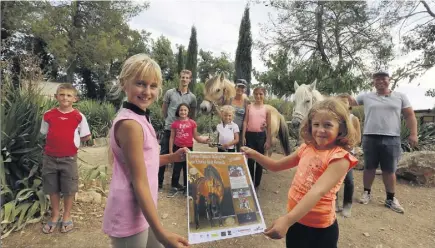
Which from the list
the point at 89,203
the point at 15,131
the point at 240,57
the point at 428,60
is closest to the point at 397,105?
the point at 89,203

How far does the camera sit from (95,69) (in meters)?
22.4

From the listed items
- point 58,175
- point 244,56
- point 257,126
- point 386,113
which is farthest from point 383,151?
point 244,56

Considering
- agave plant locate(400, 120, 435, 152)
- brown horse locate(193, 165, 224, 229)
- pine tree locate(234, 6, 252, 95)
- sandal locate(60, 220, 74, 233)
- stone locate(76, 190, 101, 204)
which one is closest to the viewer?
brown horse locate(193, 165, 224, 229)

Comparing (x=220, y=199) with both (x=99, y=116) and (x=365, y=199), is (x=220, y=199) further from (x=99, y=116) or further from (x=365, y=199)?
(x=99, y=116)

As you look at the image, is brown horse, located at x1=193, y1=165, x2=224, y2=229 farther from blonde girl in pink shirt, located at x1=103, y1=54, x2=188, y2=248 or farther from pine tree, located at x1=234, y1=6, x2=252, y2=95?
pine tree, located at x1=234, y1=6, x2=252, y2=95

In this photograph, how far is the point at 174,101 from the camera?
435 cm

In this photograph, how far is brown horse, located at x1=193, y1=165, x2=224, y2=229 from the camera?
1.73 m

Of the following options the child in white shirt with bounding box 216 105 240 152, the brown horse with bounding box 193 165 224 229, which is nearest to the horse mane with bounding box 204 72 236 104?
the child in white shirt with bounding box 216 105 240 152

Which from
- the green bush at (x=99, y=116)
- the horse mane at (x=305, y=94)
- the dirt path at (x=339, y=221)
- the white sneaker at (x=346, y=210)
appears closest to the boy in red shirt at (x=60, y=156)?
the dirt path at (x=339, y=221)

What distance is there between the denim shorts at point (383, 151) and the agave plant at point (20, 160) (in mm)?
4539

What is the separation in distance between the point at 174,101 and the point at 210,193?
2.75 meters

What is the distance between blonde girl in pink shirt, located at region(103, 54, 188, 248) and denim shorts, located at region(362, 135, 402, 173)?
3813 mm

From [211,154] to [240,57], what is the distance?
17894 mm

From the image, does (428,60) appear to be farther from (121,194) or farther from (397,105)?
(121,194)
